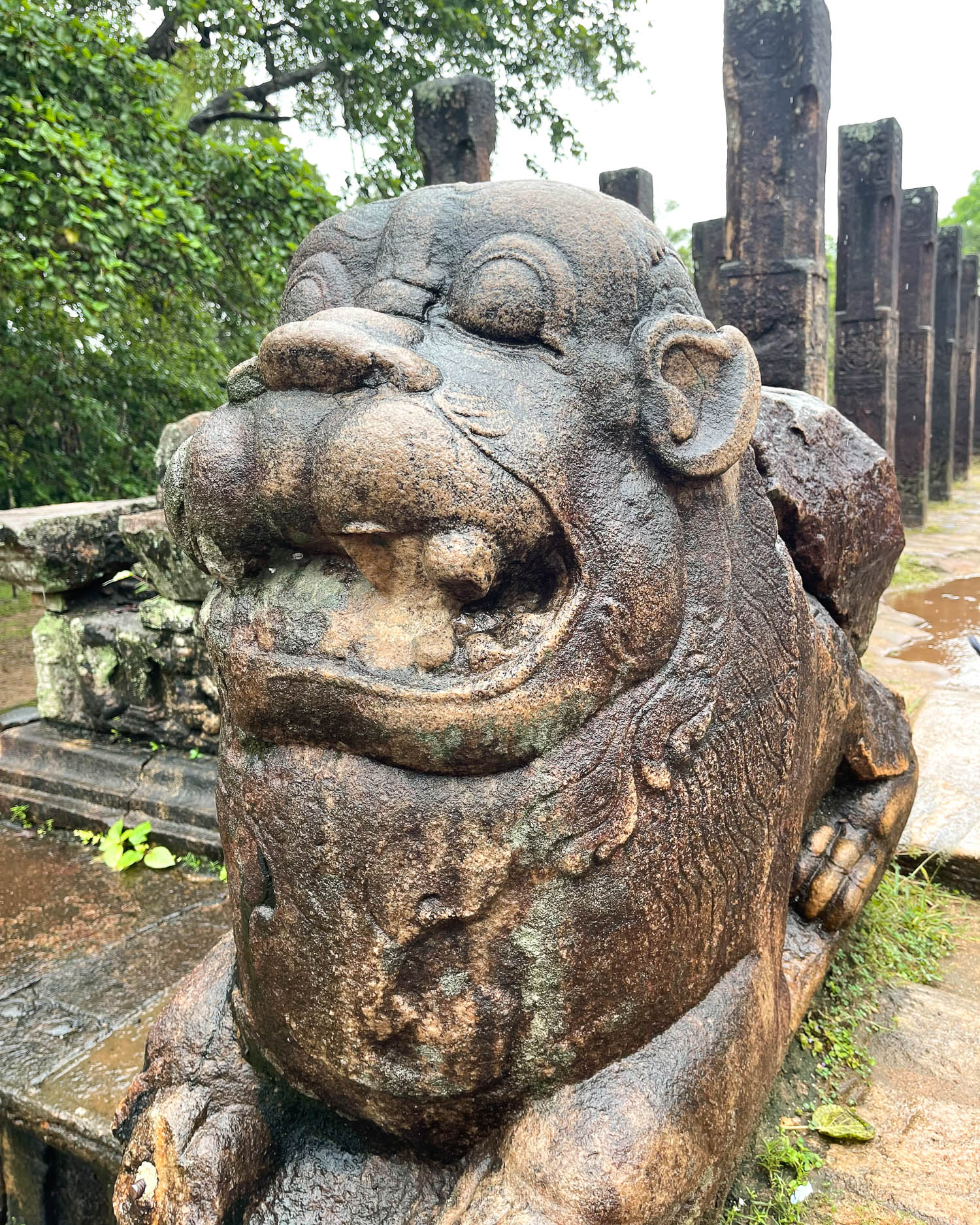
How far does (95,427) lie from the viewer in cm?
870

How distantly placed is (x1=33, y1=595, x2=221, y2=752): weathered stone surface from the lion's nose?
7.49 ft

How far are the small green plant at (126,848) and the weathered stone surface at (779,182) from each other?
4.63 meters

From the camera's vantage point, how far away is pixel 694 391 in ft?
4.33

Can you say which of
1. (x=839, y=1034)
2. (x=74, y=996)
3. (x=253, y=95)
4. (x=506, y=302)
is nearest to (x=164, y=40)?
(x=253, y=95)

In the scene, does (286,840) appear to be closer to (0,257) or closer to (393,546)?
(393,546)

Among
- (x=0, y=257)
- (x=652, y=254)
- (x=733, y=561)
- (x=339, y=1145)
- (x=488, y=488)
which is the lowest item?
(x=339, y=1145)

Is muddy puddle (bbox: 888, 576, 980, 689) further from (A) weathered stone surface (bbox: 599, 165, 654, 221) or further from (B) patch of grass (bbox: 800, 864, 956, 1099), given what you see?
(A) weathered stone surface (bbox: 599, 165, 654, 221)

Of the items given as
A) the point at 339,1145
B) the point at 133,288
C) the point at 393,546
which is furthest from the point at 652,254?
the point at 133,288

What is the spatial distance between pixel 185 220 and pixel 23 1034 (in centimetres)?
480

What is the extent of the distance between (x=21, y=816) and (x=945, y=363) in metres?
13.0

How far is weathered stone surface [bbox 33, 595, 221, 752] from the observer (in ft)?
11.4

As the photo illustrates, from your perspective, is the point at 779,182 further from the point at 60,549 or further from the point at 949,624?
the point at 60,549

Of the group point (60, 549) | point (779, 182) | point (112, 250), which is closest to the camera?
point (60, 549)

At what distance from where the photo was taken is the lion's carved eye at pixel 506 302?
4.07 ft
